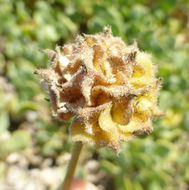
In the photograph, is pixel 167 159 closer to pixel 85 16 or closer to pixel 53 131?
pixel 53 131

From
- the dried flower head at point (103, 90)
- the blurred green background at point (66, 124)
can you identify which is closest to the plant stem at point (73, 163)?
the dried flower head at point (103, 90)

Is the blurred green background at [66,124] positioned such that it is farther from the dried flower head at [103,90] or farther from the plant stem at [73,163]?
the dried flower head at [103,90]

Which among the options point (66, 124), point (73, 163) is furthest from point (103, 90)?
point (66, 124)

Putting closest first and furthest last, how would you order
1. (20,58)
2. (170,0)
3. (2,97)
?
(2,97) < (20,58) < (170,0)

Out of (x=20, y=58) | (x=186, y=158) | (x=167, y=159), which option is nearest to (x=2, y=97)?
(x=20, y=58)

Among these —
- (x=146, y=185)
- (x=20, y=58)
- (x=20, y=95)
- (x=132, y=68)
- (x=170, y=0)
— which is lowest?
(x=132, y=68)

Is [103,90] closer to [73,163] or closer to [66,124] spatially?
[73,163]
